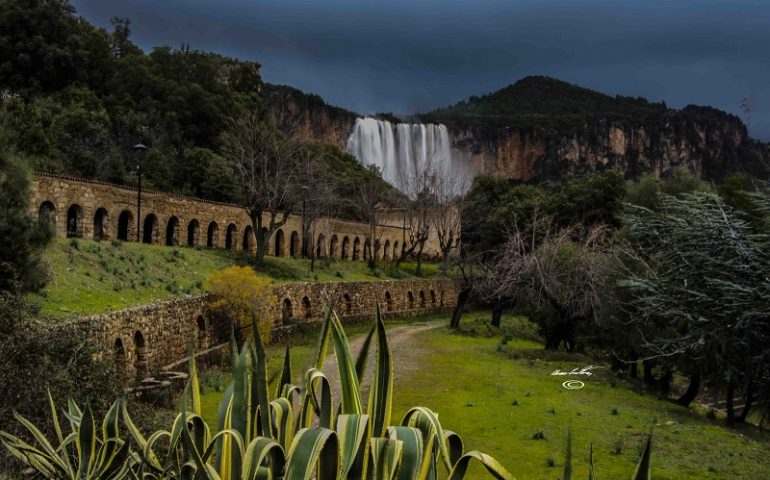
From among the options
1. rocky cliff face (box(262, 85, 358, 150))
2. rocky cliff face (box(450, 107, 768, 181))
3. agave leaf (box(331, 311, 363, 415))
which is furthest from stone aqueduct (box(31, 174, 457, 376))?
rocky cliff face (box(450, 107, 768, 181))

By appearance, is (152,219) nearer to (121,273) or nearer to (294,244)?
(294,244)

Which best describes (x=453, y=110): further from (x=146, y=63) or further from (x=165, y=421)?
(x=165, y=421)

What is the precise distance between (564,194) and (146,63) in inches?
1315

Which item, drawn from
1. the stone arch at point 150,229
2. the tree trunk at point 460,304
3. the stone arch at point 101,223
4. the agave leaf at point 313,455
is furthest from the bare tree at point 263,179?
the agave leaf at point 313,455

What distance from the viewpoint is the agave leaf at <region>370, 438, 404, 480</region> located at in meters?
2.65

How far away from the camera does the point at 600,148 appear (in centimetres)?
10825

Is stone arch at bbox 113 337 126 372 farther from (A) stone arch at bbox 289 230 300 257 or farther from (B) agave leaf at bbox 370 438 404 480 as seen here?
(A) stone arch at bbox 289 230 300 257

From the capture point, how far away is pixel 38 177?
22.0 metres

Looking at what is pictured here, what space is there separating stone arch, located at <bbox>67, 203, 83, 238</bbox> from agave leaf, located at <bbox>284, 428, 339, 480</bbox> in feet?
73.7

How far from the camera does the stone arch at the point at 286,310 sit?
73.7ft

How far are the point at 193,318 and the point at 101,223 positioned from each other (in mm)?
12383

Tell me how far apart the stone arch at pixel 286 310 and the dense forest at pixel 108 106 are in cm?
1420

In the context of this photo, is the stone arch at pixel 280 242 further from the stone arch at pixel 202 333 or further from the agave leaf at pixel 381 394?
the agave leaf at pixel 381 394
